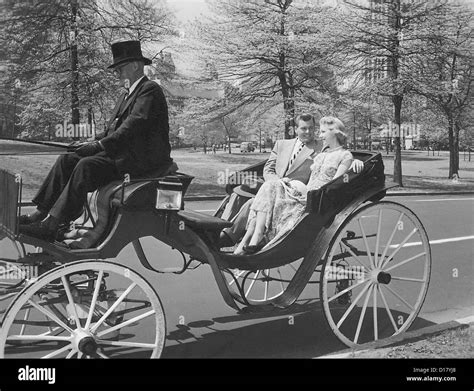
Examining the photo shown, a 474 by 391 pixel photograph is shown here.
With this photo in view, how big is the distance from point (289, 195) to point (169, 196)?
1.17 metres

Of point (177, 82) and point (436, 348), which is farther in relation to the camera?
point (177, 82)

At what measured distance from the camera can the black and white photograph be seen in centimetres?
311

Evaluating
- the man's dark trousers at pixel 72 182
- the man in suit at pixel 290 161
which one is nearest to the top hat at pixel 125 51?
the man's dark trousers at pixel 72 182

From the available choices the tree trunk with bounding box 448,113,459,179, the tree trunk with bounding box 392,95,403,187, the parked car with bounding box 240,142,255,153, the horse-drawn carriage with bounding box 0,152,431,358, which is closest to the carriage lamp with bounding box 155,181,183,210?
the horse-drawn carriage with bounding box 0,152,431,358

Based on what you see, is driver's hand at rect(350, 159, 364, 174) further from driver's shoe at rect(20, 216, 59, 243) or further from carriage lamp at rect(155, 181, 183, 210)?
driver's shoe at rect(20, 216, 59, 243)

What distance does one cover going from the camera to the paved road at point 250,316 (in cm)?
381

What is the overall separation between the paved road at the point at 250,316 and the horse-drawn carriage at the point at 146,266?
0.61 feet

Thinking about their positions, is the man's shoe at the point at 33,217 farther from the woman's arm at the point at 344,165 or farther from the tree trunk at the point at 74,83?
the woman's arm at the point at 344,165

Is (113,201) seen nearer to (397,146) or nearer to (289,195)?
(289,195)

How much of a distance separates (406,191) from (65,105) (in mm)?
9735

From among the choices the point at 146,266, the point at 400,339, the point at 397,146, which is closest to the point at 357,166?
the point at 400,339

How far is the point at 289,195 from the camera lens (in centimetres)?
411
